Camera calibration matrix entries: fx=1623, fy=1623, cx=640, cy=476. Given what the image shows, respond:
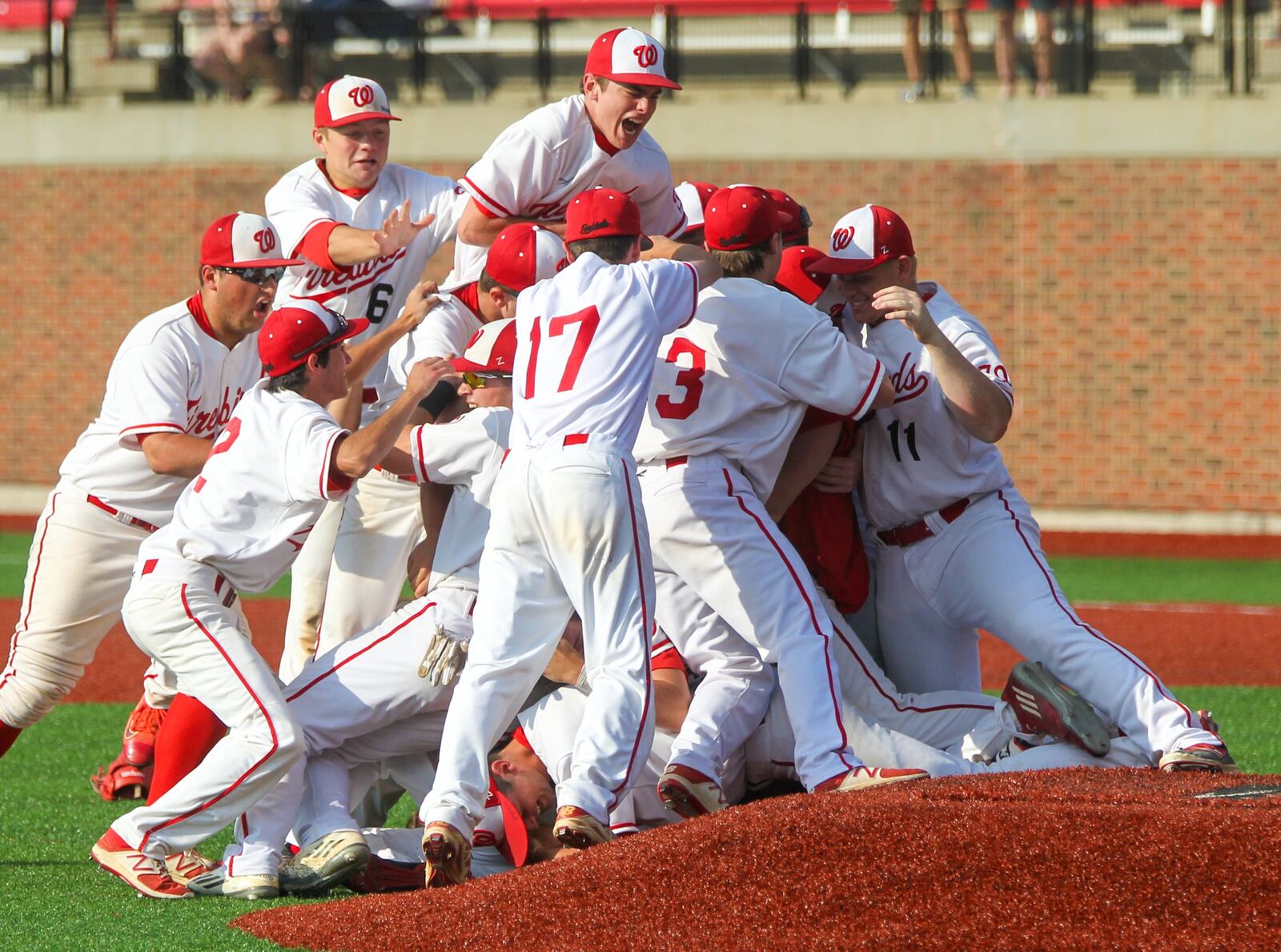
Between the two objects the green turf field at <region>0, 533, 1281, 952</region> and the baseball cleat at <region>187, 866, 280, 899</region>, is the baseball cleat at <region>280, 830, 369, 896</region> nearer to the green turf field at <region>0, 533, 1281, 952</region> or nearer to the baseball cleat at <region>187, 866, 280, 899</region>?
the baseball cleat at <region>187, 866, 280, 899</region>

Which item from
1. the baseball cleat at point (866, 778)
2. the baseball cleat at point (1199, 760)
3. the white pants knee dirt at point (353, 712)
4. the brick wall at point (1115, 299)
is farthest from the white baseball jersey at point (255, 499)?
the brick wall at point (1115, 299)

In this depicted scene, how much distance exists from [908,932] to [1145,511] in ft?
45.6

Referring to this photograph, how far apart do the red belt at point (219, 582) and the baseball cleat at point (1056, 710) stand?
8.91ft

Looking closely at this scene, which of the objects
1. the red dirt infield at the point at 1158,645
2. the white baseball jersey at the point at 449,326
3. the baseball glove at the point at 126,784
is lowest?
the red dirt infield at the point at 1158,645

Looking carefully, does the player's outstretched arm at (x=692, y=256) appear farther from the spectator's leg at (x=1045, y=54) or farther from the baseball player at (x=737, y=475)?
the spectator's leg at (x=1045, y=54)

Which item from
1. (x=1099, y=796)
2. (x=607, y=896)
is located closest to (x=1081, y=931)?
(x=1099, y=796)

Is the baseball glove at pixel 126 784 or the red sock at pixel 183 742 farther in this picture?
the baseball glove at pixel 126 784

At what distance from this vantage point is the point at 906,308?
18.1ft

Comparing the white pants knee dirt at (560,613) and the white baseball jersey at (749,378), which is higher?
the white baseball jersey at (749,378)

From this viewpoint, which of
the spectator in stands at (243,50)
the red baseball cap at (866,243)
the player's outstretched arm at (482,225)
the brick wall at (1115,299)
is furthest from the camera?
the spectator in stands at (243,50)

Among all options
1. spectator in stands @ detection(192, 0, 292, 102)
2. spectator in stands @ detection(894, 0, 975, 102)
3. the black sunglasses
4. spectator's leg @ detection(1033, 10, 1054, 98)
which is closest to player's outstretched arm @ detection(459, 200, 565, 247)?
the black sunglasses

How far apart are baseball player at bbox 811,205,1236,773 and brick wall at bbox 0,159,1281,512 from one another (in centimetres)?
1118

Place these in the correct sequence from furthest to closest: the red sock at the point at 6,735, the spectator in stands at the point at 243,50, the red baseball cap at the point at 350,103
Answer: the spectator in stands at the point at 243,50
the red baseball cap at the point at 350,103
the red sock at the point at 6,735

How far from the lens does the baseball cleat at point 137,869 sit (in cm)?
506
